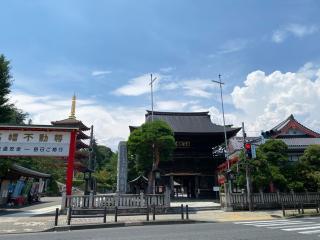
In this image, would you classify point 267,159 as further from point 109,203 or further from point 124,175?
point 109,203

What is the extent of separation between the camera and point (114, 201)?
19.9 metres

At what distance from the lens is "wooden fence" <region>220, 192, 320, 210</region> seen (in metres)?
22.4

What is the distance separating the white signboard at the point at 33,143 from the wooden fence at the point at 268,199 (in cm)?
1329

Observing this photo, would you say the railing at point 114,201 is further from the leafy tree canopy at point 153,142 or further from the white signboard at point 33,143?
the leafy tree canopy at point 153,142

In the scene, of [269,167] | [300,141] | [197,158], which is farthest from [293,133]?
[269,167]

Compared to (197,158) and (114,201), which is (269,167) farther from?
(197,158)

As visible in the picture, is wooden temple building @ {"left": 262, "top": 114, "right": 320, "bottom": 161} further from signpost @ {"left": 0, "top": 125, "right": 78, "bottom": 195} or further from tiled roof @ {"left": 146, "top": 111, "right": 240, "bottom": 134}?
signpost @ {"left": 0, "top": 125, "right": 78, "bottom": 195}

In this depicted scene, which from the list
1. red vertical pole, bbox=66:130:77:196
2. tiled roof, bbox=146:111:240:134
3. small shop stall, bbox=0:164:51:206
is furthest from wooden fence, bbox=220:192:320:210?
small shop stall, bbox=0:164:51:206

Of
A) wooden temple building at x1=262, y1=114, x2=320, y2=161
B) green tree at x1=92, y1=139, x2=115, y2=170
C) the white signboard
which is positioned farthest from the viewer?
green tree at x1=92, y1=139, x2=115, y2=170

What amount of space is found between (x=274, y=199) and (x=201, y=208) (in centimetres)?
609

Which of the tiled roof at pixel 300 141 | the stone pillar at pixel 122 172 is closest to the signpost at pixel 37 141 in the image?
the stone pillar at pixel 122 172

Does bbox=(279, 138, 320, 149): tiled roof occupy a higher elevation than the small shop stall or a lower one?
higher

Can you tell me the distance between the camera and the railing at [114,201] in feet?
63.4

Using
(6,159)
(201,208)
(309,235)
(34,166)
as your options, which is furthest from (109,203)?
(34,166)
